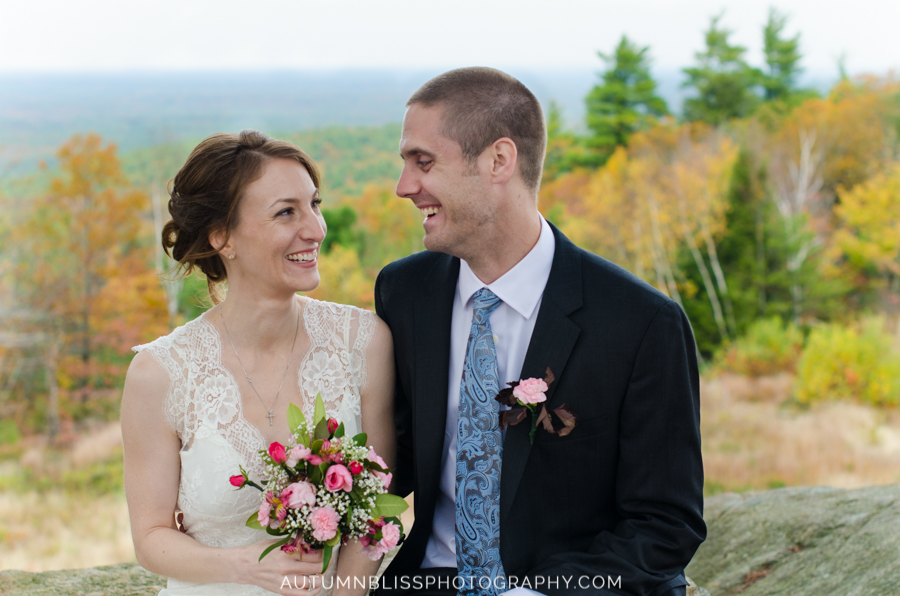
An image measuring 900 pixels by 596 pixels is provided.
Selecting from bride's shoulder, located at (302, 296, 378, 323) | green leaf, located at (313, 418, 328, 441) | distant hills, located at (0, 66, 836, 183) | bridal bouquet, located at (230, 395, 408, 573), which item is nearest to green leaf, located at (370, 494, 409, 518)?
bridal bouquet, located at (230, 395, 408, 573)

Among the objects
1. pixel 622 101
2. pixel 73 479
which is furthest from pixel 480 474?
pixel 622 101

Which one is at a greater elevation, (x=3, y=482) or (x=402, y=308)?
(x=402, y=308)

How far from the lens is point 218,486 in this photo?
2.76m

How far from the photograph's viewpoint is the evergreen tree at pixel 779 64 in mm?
46031

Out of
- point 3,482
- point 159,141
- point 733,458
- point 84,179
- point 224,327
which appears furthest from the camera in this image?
point 159,141

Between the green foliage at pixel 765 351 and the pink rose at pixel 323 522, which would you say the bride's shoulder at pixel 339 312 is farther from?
the green foliage at pixel 765 351

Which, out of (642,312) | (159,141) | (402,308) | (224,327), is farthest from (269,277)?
(159,141)

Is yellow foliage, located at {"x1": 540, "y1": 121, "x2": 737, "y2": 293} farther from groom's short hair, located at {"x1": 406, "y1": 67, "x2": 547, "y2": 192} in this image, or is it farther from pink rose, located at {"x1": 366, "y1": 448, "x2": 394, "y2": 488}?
pink rose, located at {"x1": 366, "y1": 448, "x2": 394, "y2": 488}

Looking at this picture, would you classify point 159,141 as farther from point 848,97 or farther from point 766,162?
point 848,97

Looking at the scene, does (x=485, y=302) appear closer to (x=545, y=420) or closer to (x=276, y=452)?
(x=545, y=420)

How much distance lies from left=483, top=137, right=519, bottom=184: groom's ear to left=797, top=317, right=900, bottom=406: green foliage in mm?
25110

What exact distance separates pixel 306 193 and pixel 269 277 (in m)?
0.35

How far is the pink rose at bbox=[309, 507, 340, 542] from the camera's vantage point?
2.28m

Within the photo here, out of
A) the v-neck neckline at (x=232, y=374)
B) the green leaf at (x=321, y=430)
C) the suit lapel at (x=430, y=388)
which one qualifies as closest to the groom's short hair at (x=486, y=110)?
the suit lapel at (x=430, y=388)
